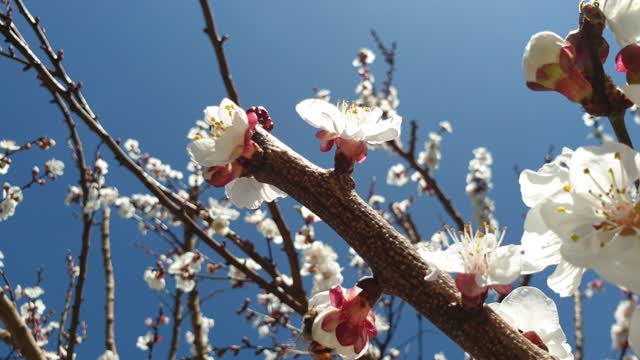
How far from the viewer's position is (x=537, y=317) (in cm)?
101

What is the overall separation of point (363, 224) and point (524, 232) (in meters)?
0.26

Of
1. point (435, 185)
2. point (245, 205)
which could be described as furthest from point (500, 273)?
point (435, 185)

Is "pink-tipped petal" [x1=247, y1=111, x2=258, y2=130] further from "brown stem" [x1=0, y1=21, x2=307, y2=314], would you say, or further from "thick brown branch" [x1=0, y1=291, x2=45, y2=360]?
"thick brown branch" [x1=0, y1=291, x2=45, y2=360]

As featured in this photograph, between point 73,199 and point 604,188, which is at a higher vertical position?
point 73,199

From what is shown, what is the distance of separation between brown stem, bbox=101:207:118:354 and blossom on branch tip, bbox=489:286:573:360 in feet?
8.83

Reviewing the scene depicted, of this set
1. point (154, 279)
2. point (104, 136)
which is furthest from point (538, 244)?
point (154, 279)

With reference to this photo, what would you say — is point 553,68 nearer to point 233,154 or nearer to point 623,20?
point 623,20

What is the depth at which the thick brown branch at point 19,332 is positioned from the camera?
7.21 ft

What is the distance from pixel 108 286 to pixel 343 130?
2.69m

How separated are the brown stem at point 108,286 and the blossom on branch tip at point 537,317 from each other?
2.69 metres

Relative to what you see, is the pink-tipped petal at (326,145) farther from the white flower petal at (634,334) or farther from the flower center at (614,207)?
the white flower petal at (634,334)

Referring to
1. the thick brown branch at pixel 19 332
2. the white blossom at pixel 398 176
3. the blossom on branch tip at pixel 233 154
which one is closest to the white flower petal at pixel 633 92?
the blossom on branch tip at pixel 233 154

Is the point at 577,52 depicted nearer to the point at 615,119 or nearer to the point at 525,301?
the point at 615,119

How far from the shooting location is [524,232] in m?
0.84
